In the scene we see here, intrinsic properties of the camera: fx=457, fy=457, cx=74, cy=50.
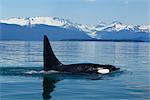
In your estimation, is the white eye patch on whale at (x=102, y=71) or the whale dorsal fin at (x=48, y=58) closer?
the white eye patch on whale at (x=102, y=71)

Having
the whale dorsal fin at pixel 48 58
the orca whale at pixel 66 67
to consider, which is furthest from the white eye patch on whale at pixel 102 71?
the whale dorsal fin at pixel 48 58

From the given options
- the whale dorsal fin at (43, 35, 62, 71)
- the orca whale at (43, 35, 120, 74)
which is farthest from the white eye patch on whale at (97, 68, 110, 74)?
the whale dorsal fin at (43, 35, 62, 71)

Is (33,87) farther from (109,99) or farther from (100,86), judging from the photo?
(109,99)

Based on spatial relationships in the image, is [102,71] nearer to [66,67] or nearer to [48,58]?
[66,67]

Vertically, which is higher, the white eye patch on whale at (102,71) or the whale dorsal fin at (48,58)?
the whale dorsal fin at (48,58)

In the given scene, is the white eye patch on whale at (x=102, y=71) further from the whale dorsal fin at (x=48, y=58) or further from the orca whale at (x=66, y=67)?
the whale dorsal fin at (x=48, y=58)

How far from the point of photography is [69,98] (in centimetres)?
2077

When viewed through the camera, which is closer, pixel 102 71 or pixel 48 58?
pixel 102 71

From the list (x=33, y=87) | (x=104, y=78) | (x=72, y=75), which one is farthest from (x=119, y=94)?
(x=72, y=75)

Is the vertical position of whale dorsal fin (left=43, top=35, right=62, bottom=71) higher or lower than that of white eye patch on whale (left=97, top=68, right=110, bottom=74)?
higher

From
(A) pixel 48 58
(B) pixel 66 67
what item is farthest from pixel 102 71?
(A) pixel 48 58

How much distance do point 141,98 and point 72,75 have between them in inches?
425

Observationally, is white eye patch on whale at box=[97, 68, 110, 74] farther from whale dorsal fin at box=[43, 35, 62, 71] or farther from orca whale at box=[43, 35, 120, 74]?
whale dorsal fin at box=[43, 35, 62, 71]

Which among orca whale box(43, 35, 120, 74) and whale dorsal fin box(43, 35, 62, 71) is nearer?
orca whale box(43, 35, 120, 74)
